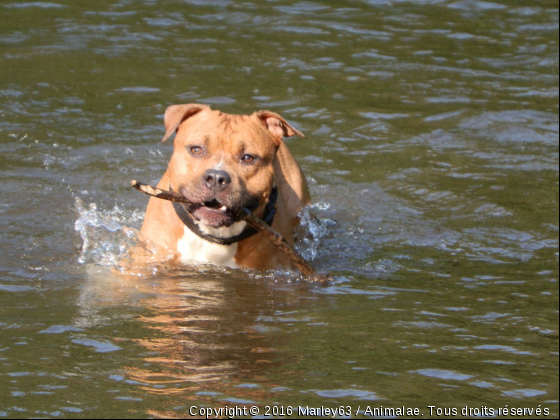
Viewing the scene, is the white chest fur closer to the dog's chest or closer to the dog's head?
the dog's chest

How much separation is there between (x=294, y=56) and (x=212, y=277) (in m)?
6.93

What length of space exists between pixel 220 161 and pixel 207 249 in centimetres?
78

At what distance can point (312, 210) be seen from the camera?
859 cm

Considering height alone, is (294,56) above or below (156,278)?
above

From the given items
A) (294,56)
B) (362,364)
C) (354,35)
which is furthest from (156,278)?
(354,35)

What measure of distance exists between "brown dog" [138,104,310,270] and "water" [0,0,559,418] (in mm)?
214

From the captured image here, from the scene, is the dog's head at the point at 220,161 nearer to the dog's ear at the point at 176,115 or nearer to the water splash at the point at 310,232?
the dog's ear at the point at 176,115

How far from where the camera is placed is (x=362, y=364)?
16.5ft

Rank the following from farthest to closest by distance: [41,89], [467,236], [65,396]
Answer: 1. [41,89]
2. [467,236]
3. [65,396]

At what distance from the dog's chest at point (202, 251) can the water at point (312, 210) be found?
0.39 ft

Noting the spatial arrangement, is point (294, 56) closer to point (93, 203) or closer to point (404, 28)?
point (404, 28)

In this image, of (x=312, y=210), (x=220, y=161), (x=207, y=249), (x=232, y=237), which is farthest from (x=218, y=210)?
(x=312, y=210)

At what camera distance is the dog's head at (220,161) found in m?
6.29

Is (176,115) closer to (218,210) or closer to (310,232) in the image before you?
(218,210)
